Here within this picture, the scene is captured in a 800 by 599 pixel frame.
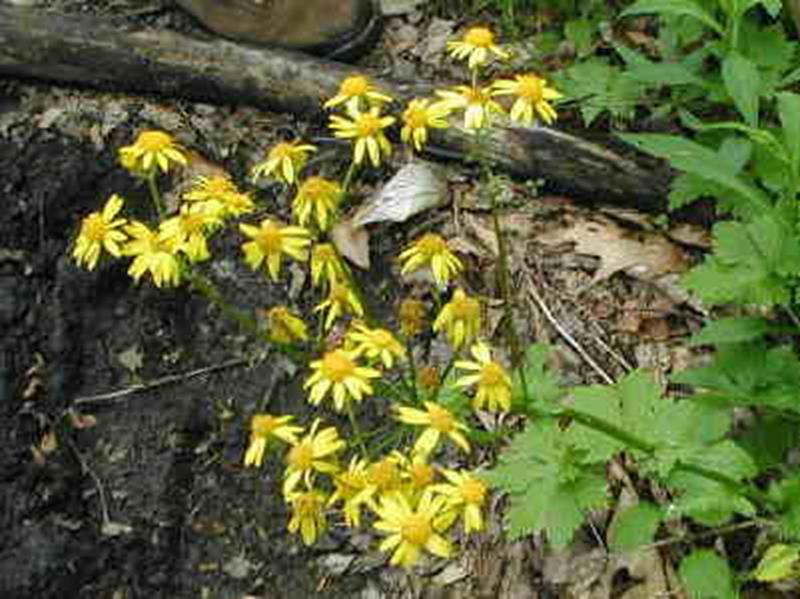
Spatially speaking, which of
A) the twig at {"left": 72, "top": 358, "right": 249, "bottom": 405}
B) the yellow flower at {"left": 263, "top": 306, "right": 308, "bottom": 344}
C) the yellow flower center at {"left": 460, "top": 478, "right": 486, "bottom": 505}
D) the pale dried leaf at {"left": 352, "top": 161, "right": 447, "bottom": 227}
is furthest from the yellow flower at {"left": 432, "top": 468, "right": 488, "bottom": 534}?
the pale dried leaf at {"left": 352, "top": 161, "right": 447, "bottom": 227}

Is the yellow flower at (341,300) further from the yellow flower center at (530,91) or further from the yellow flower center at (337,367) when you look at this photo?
the yellow flower center at (530,91)

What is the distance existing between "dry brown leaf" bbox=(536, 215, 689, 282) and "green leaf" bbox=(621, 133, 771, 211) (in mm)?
353

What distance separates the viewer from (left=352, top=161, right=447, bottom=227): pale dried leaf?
3420mm

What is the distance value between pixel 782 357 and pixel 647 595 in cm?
58

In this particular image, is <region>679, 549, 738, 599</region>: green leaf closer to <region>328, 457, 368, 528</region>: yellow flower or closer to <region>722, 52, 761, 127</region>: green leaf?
<region>328, 457, 368, 528</region>: yellow flower

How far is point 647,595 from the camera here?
2732 mm

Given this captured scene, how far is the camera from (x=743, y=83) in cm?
306

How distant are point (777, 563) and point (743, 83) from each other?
3.80ft

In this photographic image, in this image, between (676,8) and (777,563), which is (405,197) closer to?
(676,8)

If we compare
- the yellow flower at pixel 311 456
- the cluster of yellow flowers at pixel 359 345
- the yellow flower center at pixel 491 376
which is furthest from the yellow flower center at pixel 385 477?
the yellow flower center at pixel 491 376

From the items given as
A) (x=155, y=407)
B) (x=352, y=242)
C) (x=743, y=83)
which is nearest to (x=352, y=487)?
(x=155, y=407)

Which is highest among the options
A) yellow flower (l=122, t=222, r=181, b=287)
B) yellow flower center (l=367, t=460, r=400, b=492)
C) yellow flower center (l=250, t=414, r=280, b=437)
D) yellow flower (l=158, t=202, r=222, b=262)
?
yellow flower (l=158, t=202, r=222, b=262)

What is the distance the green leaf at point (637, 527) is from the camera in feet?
8.14

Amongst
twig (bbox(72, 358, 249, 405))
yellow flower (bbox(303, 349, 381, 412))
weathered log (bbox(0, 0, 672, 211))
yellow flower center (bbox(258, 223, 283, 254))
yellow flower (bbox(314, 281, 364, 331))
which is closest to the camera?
yellow flower (bbox(303, 349, 381, 412))
